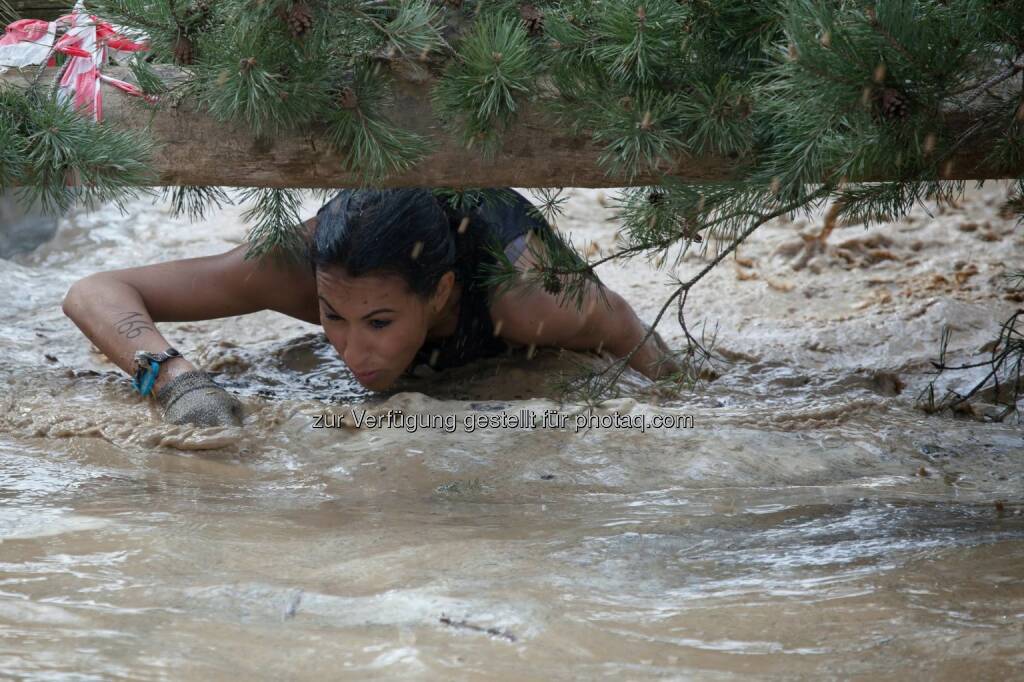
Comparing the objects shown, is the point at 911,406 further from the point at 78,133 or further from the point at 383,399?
the point at 78,133

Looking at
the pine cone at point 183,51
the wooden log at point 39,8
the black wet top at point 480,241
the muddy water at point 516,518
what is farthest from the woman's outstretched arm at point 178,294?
the pine cone at point 183,51

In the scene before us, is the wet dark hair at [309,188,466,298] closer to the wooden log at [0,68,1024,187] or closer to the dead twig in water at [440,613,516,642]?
the wooden log at [0,68,1024,187]

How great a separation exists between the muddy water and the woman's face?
0.42ft

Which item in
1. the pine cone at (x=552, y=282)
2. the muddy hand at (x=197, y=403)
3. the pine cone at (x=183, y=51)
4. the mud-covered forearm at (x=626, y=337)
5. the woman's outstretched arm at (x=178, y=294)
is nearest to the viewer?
the pine cone at (x=183, y=51)

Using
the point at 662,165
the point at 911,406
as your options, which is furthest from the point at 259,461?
the point at 911,406

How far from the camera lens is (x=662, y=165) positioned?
7.48 feet

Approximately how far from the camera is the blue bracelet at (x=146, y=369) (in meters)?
2.80

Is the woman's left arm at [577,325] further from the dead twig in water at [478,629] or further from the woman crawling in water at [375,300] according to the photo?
the dead twig in water at [478,629]

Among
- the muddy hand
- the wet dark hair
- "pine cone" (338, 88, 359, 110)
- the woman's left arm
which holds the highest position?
"pine cone" (338, 88, 359, 110)

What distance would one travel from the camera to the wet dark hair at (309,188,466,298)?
2.70m

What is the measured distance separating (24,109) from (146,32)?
27cm


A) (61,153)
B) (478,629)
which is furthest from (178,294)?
(478,629)

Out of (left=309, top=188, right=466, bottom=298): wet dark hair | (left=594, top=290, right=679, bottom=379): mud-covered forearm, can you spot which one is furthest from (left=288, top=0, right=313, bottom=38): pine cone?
(left=594, top=290, right=679, bottom=379): mud-covered forearm

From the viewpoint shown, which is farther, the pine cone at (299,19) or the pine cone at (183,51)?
the pine cone at (183,51)
